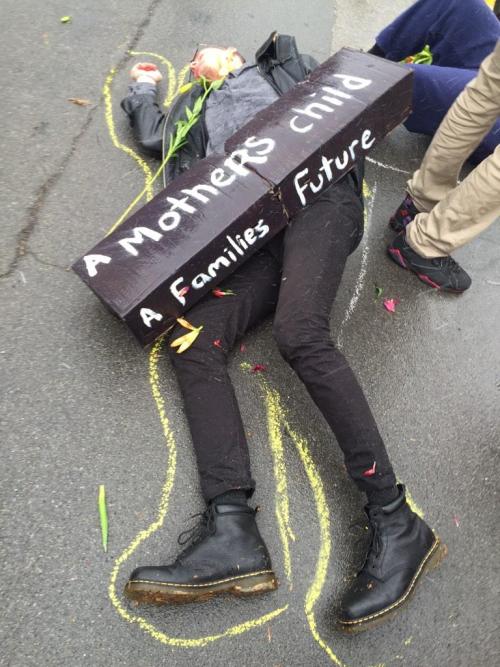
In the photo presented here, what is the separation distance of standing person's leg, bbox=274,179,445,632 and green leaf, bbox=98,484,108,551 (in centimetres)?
92

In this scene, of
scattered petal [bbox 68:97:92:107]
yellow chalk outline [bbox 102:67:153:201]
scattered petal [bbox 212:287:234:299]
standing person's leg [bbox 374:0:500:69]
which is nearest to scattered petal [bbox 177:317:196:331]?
scattered petal [bbox 212:287:234:299]


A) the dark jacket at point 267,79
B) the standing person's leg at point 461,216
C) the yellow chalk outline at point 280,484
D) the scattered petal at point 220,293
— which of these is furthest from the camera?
the dark jacket at point 267,79

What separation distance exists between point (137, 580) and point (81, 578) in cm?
25

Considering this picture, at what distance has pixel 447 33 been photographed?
318 cm

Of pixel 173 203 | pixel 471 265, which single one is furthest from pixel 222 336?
pixel 471 265

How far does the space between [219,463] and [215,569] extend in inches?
15.0

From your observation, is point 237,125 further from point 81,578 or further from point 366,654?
A: point 366,654

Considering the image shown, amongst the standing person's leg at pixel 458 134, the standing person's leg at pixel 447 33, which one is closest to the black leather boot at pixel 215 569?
the standing person's leg at pixel 458 134

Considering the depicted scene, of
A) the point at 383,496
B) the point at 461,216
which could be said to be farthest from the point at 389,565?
the point at 461,216

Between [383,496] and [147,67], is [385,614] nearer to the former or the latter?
[383,496]

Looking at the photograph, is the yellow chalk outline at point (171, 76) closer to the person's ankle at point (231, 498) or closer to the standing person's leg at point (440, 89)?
the standing person's leg at point (440, 89)

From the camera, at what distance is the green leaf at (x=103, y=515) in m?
1.96

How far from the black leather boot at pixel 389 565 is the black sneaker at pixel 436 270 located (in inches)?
52.7

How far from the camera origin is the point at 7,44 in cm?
358
